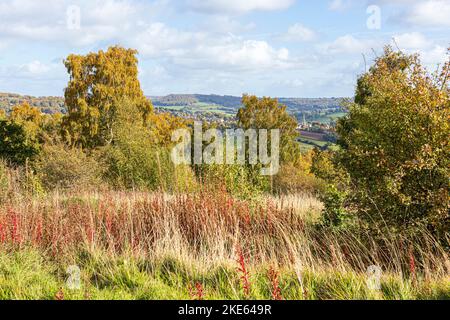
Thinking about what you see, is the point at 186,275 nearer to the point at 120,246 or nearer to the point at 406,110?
the point at 120,246

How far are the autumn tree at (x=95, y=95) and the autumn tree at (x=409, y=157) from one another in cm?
2695

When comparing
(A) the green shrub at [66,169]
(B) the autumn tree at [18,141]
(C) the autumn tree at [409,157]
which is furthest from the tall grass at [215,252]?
(B) the autumn tree at [18,141]

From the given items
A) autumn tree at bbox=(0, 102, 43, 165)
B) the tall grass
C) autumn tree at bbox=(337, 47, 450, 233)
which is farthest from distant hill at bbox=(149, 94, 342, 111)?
the tall grass

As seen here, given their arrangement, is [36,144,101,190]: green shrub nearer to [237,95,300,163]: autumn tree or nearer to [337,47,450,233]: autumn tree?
[337,47,450,233]: autumn tree

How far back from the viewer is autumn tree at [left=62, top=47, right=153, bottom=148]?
32.4m

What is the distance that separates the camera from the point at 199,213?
7.29m

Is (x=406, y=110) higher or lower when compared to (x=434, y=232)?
higher

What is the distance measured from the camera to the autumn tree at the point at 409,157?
20.5ft

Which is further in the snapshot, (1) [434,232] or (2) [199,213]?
(2) [199,213]

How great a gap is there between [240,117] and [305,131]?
4914 centimetres

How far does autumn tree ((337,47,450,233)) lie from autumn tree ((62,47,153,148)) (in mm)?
26948
